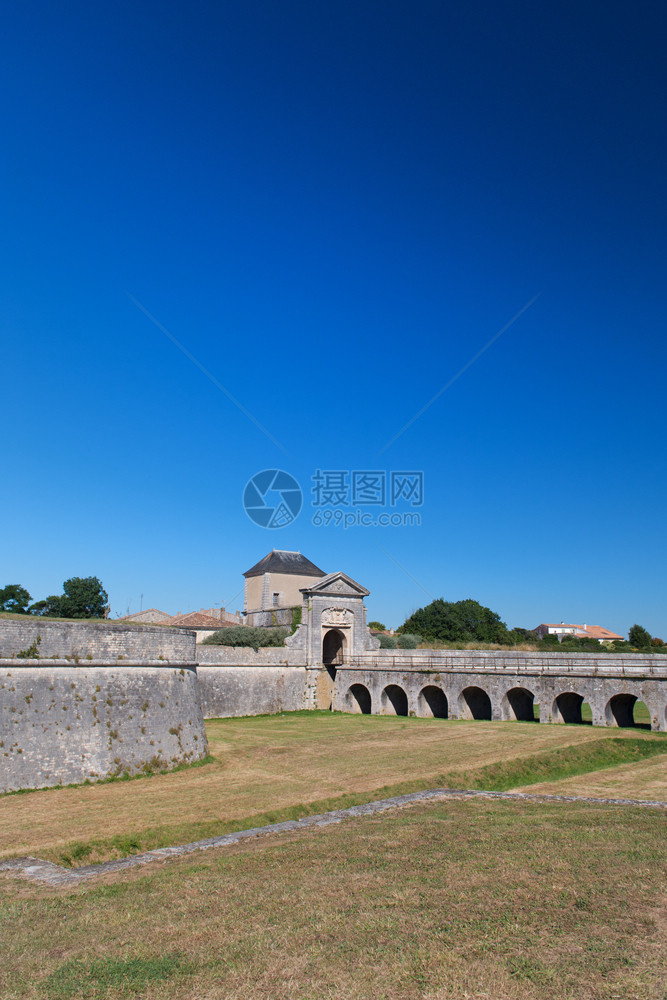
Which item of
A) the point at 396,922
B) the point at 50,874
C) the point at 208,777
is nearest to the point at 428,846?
the point at 396,922

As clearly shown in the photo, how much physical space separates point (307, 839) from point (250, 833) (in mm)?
1196

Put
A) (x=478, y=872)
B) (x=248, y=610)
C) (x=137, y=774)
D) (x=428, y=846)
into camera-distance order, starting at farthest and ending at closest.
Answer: (x=248, y=610)
(x=137, y=774)
(x=428, y=846)
(x=478, y=872)

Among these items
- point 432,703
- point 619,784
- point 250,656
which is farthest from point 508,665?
point 619,784

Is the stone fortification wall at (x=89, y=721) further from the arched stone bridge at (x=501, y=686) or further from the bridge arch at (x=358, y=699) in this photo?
the bridge arch at (x=358, y=699)

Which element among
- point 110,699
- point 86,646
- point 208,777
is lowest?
point 208,777

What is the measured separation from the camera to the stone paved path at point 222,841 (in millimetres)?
9133

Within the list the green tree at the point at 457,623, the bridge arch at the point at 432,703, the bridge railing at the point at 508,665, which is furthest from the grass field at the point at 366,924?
the green tree at the point at 457,623

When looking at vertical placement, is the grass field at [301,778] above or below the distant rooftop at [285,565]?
below

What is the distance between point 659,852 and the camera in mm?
8859

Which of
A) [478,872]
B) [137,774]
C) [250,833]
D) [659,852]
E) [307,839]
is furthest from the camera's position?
[137,774]

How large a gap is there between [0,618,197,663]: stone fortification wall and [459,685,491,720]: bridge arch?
16332 mm

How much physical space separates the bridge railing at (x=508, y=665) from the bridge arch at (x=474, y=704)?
4.01 feet

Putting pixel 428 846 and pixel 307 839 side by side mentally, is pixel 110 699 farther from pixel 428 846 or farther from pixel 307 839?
pixel 428 846

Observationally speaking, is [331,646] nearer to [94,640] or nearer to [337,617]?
[337,617]
